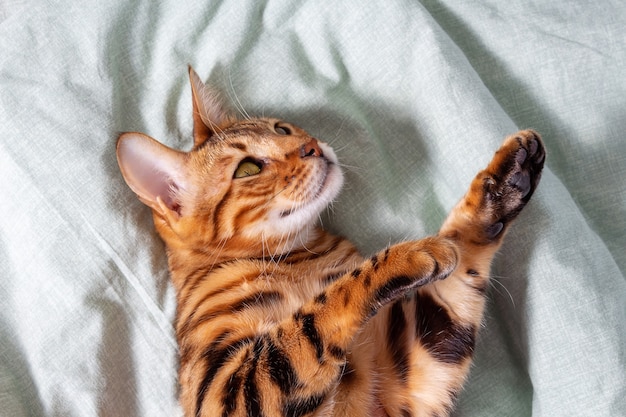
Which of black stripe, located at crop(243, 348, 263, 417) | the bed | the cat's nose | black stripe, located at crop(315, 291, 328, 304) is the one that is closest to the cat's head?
the cat's nose

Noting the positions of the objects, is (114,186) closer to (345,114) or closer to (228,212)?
(228,212)

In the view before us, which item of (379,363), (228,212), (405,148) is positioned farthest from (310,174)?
(379,363)

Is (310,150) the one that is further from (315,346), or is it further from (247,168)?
(315,346)

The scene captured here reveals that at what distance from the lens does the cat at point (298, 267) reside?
106 centimetres

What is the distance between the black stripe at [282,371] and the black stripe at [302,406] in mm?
26

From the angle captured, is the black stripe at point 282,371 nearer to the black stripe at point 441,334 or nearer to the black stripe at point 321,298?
the black stripe at point 321,298

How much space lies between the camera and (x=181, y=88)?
1.48m

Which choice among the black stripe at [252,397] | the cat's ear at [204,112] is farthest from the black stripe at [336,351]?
the cat's ear at [204,112]

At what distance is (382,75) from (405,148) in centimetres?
19

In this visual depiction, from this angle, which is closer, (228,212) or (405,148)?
(228,212)

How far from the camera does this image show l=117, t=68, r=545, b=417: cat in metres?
1.06

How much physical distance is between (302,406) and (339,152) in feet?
2.25

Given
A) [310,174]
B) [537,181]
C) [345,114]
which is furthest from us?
[345,114]

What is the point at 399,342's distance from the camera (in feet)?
4.13
